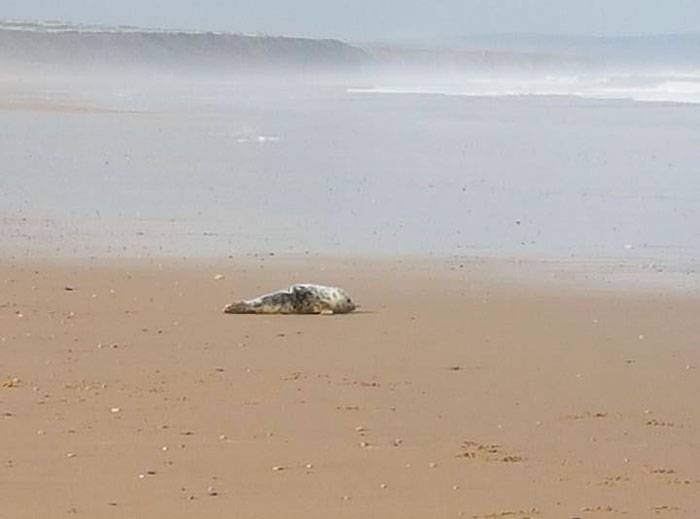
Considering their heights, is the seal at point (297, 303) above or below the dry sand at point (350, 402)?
above

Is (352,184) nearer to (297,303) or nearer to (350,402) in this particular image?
(297,303)

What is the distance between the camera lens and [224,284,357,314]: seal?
10.4 m

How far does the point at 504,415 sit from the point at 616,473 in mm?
1099

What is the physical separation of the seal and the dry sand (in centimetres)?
16

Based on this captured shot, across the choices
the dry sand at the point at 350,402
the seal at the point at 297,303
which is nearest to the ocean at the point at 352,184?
the dry sand at the point at 350,402

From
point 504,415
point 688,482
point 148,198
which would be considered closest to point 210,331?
point 504,415

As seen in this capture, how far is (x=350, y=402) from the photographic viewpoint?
25.9 ft

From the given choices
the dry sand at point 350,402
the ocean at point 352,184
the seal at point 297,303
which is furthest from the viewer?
the ocean at point 352,184

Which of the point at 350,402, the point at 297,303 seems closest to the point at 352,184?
the point at 297,303

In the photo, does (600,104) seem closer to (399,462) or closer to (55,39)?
(399,462)

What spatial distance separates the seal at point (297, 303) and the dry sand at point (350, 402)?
0.16 m

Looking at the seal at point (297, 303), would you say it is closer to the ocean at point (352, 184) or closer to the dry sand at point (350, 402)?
the dry sand at point (350, 402)

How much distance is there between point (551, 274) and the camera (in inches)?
489

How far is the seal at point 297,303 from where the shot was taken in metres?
10.4
